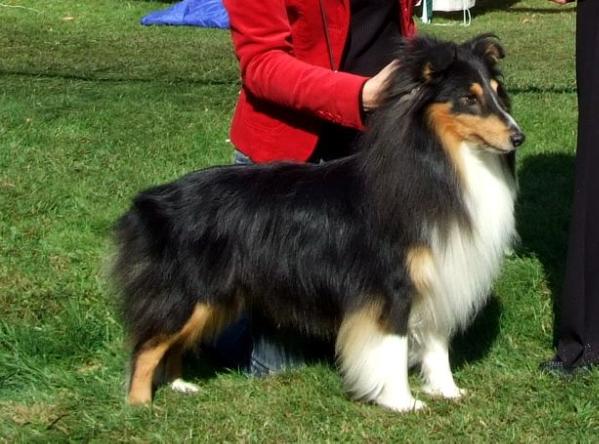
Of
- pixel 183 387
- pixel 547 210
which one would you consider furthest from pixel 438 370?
pixel 547 210

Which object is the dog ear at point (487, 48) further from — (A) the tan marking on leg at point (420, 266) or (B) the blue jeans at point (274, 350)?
(B) the blue jeans at point (274, 350)

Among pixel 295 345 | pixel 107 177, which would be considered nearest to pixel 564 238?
pixel 295 345

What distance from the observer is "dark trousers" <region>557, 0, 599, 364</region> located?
13.2 ft

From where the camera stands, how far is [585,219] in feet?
13.6

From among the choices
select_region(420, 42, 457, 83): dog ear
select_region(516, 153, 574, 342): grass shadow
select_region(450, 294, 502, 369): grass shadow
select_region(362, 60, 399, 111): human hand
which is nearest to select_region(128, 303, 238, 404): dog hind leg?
select_region(362, 60, 399, 111): human hand

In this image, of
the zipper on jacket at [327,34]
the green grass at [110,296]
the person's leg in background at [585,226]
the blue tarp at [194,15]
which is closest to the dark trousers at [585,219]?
the person's leg in background at [585,226]

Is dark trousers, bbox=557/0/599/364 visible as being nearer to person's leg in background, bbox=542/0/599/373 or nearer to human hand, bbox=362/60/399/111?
person's leg in background, bbox=542/0/599/373

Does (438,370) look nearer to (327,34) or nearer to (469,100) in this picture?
(469,100)

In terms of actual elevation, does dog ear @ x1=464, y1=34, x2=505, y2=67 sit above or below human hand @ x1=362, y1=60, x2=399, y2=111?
above

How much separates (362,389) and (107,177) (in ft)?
11.8

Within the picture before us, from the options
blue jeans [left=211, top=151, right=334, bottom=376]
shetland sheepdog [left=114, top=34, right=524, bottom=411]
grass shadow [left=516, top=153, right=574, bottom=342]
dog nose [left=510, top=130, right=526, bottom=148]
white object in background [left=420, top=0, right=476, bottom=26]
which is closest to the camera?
dog nose [left=510, top=130, right=526, bottom=148]

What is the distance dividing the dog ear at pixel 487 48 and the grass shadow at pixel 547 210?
1703mm

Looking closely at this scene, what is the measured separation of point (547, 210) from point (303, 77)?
126 inches

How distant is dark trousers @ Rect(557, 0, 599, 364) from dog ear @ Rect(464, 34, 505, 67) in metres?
0.54
